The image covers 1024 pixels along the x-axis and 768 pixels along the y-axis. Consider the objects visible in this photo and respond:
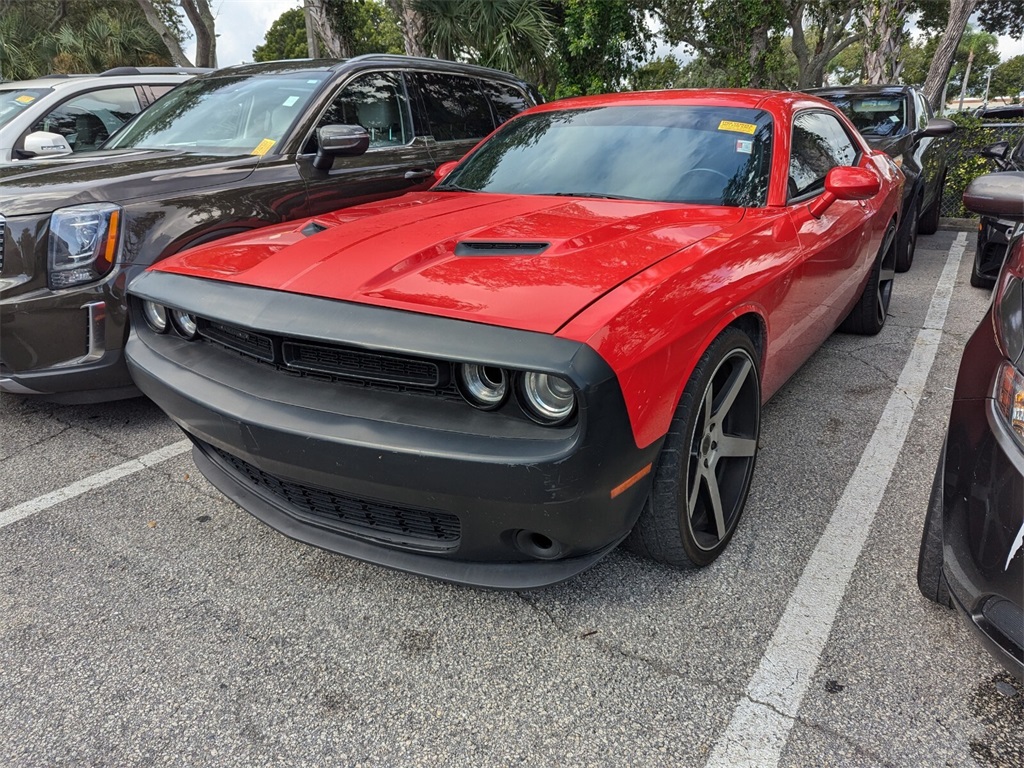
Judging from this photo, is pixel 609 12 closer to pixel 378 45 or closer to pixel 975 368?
pixel 975 368

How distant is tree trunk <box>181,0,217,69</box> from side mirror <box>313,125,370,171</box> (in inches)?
452

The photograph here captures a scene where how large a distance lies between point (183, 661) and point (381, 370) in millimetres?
992

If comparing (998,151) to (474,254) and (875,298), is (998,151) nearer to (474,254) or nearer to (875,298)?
(875,298)

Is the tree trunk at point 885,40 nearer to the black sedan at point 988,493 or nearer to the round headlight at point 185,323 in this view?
the black sedan at point 988,493

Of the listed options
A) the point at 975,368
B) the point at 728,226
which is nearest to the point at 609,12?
the point at 728,226

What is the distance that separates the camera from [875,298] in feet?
14.4

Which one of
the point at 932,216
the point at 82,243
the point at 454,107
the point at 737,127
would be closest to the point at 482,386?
the point at 737,127

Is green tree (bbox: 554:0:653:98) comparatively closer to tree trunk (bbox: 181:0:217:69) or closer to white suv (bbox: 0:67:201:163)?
tree trunk (bbox: 181:0:217:69)

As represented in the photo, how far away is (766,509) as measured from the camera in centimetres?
264

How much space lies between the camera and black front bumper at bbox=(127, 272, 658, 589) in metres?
1.61

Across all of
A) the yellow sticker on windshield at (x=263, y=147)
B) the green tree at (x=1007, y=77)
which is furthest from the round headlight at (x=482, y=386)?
the green tree at (x=1007, y=77)

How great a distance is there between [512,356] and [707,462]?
37.4 inches

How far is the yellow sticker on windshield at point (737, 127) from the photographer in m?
2.89

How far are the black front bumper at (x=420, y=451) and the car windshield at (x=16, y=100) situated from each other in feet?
13.7
